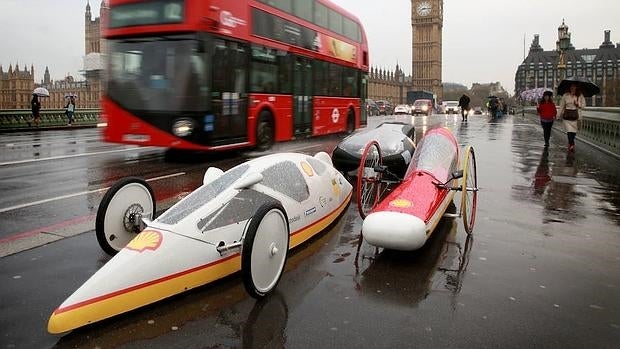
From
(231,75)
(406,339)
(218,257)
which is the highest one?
(231,75)

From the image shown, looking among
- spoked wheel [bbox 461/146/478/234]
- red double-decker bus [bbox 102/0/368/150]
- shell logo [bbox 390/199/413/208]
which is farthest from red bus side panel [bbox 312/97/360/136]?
shell logo [bbox 390/199/413/208]

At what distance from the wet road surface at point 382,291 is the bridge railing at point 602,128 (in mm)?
7560

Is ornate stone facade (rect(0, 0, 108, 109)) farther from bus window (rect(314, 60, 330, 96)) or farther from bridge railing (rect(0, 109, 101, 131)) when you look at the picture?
bus window (rect(314, 60, 330, 96))

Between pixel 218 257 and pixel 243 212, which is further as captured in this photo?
pixel 243 212

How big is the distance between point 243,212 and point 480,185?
255 inches

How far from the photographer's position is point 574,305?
4168 mm

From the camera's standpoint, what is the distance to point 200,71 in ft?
36.8

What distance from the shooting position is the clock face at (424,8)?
139 metres

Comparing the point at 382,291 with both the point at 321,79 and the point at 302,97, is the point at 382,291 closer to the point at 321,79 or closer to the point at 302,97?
the point at 302,97

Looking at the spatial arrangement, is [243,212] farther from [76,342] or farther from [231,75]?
[231,75]

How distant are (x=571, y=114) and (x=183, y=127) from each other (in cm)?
1053

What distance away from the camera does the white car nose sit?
16.3 feet

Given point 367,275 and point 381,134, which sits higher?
point 381,134

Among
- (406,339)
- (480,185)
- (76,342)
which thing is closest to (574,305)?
(406,339)
